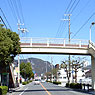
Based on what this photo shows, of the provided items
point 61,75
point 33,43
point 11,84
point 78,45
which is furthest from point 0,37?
point 61,75

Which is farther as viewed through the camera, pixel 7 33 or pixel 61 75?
pixel 61 75

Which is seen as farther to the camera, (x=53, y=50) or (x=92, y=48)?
(x=53, y=50)

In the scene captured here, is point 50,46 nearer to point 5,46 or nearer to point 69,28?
point 5,46

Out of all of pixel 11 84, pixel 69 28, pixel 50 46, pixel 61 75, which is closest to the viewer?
pixel 50 46

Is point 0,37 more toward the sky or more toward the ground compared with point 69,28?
more toward the ground

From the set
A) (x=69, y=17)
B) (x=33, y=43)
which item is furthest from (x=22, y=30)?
(x=33, y=43)

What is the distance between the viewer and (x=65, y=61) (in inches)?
2101

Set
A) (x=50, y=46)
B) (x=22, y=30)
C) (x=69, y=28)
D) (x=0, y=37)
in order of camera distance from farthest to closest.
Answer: (x=22, y=30), (x=69, y=28), (x=50, y=46), (x=0, y=37)

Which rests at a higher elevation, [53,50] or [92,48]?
[92,48]

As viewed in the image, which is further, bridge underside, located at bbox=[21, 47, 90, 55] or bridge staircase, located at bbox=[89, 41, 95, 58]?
bridge underside, located at bbox=[21, 47, 90, 55]

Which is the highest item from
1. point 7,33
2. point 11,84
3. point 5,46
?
point 7,33

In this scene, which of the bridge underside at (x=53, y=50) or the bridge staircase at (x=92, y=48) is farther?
the bridge underside at (x=53, y=50)

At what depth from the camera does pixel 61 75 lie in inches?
4727

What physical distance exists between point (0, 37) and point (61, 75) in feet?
331
